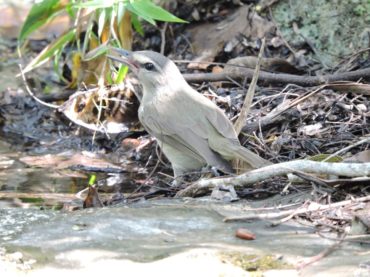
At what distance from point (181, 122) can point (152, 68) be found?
69 cm

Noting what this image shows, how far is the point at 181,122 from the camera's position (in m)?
5.75

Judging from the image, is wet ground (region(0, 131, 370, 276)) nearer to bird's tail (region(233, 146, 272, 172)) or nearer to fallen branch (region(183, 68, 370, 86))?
bird's tail (region(233, 146, 272, 172))

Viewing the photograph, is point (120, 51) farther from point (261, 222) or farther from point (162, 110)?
point (261, 222)

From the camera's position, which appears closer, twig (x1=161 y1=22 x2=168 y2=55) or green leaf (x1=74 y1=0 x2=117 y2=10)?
green leaf (x1=74 y1=0 x2=117 y2=10)

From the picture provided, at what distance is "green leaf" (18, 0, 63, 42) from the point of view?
716cm

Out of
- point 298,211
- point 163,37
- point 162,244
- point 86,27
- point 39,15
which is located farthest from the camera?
point 163,37

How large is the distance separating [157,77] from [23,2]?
16.3 ft

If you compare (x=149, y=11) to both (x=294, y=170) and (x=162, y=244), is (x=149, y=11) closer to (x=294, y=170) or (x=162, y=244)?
(x=294, y=170)

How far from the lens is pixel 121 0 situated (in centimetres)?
632

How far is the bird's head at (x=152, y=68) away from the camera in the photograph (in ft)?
20.2

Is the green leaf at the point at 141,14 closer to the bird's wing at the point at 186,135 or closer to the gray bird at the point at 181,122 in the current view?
the gray bird at the point at 181,122

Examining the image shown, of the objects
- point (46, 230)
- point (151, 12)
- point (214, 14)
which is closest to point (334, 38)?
point (214, 14)

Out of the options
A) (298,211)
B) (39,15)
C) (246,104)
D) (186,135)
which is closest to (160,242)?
(298,211)

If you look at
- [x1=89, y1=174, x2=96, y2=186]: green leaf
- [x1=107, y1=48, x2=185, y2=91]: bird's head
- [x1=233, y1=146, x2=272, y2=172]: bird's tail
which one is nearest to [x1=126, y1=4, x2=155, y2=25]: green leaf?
[x1=107, y1=48, x2=185, y2=91]: bird's head
